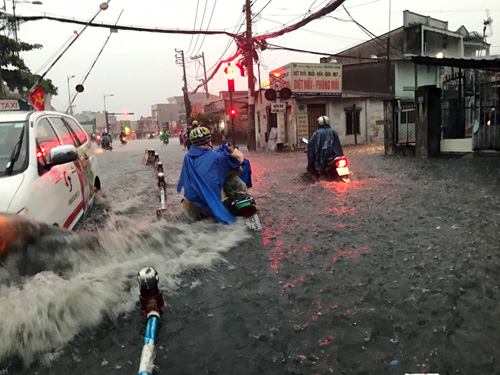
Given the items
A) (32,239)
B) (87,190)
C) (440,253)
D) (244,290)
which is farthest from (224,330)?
(87,190)

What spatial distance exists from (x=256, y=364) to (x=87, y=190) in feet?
13.6

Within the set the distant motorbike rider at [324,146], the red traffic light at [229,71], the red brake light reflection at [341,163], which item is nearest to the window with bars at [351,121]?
the red traffic light at [229,71]

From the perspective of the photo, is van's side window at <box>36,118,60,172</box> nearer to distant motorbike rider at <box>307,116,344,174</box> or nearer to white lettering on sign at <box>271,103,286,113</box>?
distant motorbike rider at <box>307,116,344,174</box>

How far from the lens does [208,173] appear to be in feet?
16.7

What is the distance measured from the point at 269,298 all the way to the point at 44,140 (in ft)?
10.5

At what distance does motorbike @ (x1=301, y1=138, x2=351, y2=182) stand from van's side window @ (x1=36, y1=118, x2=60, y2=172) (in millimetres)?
6202

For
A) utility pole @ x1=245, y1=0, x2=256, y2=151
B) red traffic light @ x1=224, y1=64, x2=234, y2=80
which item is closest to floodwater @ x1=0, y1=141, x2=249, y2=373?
utility pole @ x1=245, y1=0, x2=256, y2=151

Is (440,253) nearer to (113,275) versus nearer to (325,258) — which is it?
(325,258)

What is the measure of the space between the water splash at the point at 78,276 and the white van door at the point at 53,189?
23 centimetres

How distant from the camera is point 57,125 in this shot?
17.4ft

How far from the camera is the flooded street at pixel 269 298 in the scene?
2.38 metres

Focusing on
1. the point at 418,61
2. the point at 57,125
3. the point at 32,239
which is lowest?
the point at 32,239

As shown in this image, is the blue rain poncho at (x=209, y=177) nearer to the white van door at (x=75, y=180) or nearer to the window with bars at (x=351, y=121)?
the white van door at (x=75, y=180)

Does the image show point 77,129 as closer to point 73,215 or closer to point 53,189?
point 73,215
